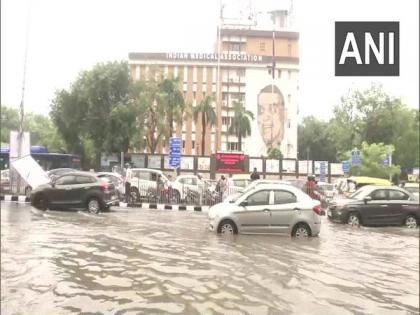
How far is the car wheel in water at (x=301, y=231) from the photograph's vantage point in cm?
1060

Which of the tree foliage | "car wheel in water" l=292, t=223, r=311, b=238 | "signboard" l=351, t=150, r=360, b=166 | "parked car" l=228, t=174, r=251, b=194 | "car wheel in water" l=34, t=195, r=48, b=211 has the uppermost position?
the tree foliage

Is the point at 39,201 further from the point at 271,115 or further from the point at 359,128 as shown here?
the point at 359,128

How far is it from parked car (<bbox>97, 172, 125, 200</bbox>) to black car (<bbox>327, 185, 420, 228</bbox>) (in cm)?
664

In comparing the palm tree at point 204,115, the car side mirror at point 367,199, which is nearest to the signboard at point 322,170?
the car side mirror at point 367,199

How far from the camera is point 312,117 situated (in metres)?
23.7

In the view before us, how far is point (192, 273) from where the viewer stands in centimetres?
653

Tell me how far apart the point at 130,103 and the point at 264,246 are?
4180 mm

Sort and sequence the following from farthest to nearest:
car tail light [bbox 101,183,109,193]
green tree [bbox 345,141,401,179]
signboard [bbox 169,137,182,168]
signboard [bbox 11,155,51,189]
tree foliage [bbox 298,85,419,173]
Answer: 1. green tree [bbox 345,141,401,179]
2. car tail light [bbox 101,183,109,193]
3. signboard [bbox 169,137,182,168]
4. tree foliage [bbox 298,85,419,173]
5. signboard [bbox 11,155,51,189]

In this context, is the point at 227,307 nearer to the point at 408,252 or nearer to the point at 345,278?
the point at 345,278

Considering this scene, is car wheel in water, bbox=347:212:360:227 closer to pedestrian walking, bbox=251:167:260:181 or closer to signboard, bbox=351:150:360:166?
pedestrian walking, bbox=251:167:260:181

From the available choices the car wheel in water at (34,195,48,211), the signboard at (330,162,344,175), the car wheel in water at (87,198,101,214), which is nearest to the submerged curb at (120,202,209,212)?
the car wheel in water at (87,198,101,214)

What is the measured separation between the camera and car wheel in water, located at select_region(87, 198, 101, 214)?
14281 mm

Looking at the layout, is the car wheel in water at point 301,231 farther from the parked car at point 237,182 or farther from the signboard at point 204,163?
the parked car at point 237,182

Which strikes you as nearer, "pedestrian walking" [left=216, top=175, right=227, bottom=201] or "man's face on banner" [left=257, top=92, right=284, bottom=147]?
"man's face on banner" [left=257, top=92, right=284, bottom=147]
